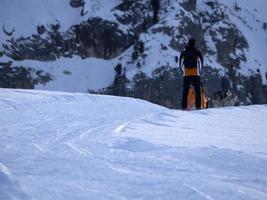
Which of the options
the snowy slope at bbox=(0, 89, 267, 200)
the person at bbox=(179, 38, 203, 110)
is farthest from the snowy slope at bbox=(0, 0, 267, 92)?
the snowy slope at bbox=(0, 89, 267, 200)

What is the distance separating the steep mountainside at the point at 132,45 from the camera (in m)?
66.1

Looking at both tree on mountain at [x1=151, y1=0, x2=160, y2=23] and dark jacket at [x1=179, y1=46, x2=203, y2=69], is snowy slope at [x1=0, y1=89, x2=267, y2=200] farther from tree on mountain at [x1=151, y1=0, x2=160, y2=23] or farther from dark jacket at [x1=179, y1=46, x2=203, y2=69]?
tree on mountain at [x1=151, y1=0, x2=160, y2=23]

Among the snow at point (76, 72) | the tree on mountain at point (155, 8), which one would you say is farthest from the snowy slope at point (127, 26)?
the tree on mountain at point (155, 8)

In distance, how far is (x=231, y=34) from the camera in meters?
74.1

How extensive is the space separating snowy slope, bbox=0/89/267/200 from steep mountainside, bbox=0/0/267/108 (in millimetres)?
56801

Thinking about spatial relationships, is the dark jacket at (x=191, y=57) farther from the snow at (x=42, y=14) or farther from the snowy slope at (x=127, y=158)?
the snow at (x=42, y=14)

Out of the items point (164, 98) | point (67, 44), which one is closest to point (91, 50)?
point (67, 44)

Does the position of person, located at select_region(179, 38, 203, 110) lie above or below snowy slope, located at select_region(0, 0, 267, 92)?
below

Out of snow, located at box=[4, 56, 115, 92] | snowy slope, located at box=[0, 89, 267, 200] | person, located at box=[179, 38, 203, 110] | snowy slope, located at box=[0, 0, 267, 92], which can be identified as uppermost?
snowy slope, located at box=[0, 0, 267, 92]

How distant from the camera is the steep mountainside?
66062mm

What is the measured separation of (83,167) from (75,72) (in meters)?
75.6

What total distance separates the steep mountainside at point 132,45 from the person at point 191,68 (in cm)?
5122

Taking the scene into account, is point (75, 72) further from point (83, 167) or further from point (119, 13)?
point (83, 167)

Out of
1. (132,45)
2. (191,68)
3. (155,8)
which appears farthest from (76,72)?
(191,68)
